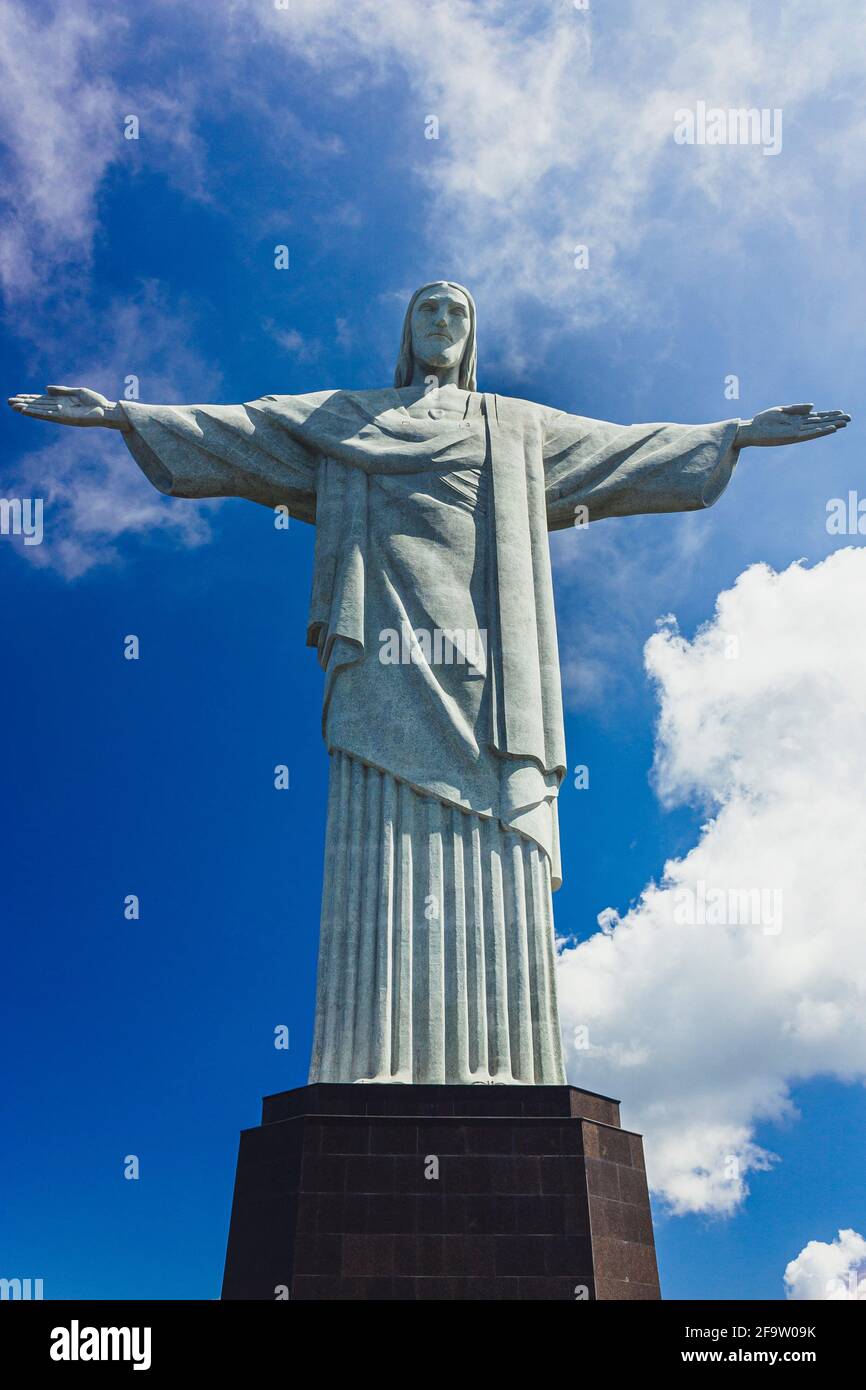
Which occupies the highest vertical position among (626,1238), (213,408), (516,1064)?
(213,408)

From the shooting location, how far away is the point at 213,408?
12.8m

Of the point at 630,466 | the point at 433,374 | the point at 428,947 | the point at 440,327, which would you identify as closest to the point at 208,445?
the point at 433,374

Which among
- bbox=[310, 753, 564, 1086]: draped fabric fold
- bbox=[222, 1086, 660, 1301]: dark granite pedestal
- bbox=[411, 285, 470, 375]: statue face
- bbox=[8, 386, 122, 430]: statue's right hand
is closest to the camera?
bbox=[222, 1086, 660, 1301]: dark granite pedestal

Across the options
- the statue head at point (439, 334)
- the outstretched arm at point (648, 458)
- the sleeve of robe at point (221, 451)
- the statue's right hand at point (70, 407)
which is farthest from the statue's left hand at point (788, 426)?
the statue's right hand at point (70, 407)

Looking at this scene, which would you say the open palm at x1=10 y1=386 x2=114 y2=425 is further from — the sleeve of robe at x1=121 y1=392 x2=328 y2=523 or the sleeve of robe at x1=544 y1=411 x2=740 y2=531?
the sleeve of robe at x1=544 y1=411 x2=740 y2=531

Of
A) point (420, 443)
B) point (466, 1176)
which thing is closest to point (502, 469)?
point (420, 443)

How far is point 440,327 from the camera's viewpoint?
43.2 ft

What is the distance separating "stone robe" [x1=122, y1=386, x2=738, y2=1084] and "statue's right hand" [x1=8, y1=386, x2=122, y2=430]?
0.72 ft

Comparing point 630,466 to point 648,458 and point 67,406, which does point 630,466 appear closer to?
point 648,458

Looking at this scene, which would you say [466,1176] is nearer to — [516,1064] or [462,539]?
[516,1064]

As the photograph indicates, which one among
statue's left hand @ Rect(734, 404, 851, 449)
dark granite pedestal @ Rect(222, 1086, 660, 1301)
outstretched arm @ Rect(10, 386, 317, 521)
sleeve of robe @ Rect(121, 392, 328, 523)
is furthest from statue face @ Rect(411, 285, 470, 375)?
dark granite pedestal @ Rect(222, 1086, 660, 1301)

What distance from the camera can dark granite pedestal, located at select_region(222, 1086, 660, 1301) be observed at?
888cm
